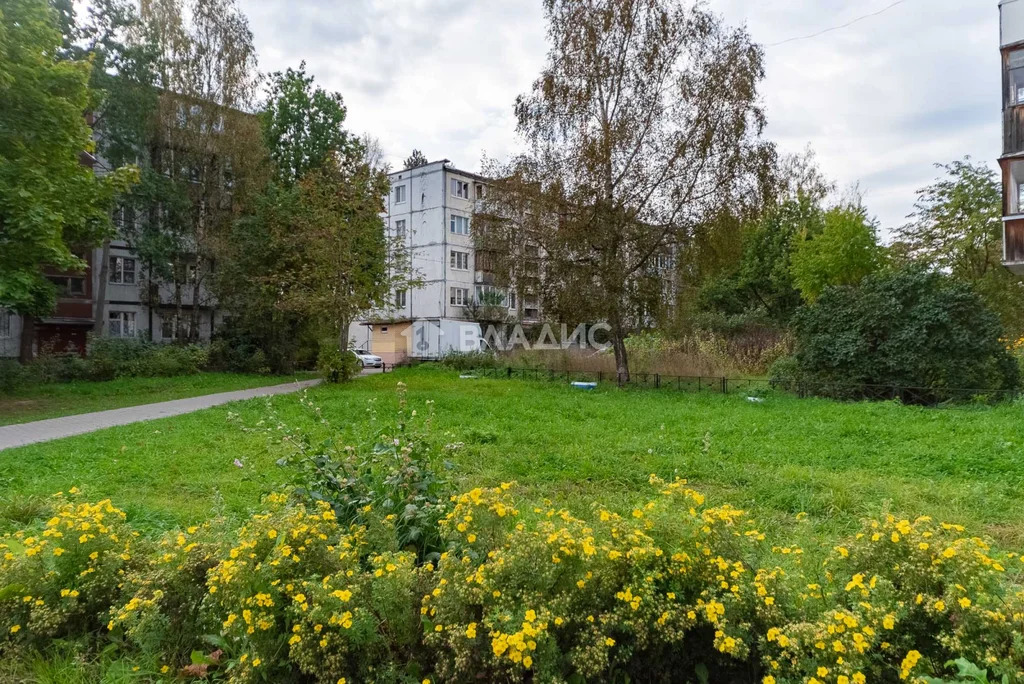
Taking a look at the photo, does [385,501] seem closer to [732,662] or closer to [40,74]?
[732,662]

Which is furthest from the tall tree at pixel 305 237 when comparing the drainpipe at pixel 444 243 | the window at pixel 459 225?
the window at pixel 459 225

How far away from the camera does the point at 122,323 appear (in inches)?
1231

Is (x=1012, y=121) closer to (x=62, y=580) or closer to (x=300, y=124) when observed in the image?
(x=62, y=580)

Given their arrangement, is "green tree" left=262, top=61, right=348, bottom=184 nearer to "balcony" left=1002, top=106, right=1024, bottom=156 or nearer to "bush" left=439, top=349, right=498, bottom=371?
"bush" left=439, top=349, right=498, bottom=371

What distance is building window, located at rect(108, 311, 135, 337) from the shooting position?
1211 inches

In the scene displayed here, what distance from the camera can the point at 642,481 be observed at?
634 centimetres

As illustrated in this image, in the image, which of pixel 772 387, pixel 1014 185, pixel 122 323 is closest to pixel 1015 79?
pixel 1014 185

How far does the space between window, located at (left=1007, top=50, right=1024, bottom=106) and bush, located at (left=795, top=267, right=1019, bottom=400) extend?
579cm

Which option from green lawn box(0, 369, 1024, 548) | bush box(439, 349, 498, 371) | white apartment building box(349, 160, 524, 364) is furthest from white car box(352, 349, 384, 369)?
green lawn box(0, 369, 1024, 548)

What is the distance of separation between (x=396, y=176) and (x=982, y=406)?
120 feet

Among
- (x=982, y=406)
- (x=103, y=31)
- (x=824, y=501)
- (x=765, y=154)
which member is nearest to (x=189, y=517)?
(x=824, y=501)

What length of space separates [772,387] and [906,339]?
9.95 feet

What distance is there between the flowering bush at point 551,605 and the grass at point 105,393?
470 inches

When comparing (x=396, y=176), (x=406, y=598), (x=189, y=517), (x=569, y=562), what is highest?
(x=396, y=176)
